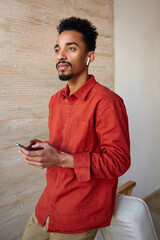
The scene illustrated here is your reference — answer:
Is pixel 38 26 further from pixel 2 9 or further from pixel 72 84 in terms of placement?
pixel 72 84

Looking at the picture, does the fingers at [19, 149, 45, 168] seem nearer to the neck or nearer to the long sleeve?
the long sleeve

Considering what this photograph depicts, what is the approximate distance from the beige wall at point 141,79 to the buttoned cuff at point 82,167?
159 centimetres

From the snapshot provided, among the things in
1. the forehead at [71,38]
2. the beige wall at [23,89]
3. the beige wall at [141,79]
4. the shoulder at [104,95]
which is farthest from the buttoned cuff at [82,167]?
the beige wall at [141,79]

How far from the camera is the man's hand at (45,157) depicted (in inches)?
34.1

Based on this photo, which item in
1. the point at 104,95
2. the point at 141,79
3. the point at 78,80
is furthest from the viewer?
the point at 141,79

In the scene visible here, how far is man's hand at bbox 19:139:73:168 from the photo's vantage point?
0.87 metres

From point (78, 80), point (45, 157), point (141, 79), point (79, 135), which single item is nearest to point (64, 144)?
point (79, 135)

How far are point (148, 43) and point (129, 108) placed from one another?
0.83 m

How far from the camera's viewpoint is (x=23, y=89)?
1.60 meters

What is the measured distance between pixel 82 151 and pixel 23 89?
31.1 inches

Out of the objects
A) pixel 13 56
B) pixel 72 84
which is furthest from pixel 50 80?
pixel 72 84

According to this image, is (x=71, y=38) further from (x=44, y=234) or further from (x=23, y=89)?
(x=44, y=234)

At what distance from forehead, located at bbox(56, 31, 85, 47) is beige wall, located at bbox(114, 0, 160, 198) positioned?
138 cm

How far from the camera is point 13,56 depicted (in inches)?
59.8
